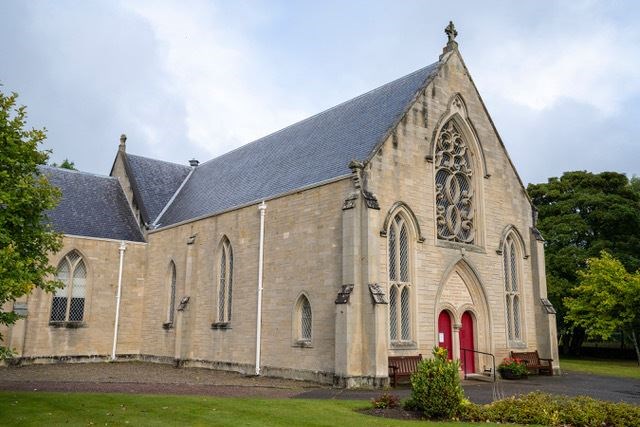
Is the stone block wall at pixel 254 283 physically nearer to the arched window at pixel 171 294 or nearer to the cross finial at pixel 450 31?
the arched window at pixel 171 294

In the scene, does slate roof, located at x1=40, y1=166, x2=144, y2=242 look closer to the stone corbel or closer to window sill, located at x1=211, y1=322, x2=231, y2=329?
window sill, located at x1=211, y1=322, x2=231, y2=329

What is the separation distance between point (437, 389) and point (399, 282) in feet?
26.3

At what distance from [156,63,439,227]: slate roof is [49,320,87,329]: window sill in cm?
681

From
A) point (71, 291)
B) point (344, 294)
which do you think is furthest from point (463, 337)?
point (71, 291)

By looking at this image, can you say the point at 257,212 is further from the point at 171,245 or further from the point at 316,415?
the point at 316,415

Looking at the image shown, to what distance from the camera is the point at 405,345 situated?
20.3 metres

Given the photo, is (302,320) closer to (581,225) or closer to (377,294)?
(377,294)

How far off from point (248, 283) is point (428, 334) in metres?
8.00

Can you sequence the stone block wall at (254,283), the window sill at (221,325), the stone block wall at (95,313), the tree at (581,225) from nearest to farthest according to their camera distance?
1. the stone block wall at (254,283)
2. the window sill at (221,325)
3. the stone block wall at (95,313)
4. the tree at (581,225)

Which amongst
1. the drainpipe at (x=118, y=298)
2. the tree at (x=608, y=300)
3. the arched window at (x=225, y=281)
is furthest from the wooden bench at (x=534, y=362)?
the drainpipe at (x=118, y=298)


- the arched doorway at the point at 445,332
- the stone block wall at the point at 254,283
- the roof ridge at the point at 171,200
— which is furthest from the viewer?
the roof ridge at the point at 171,200

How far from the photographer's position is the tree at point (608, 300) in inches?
1294

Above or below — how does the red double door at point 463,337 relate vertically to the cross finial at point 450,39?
below

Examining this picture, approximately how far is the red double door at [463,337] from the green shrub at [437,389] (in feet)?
28.9
